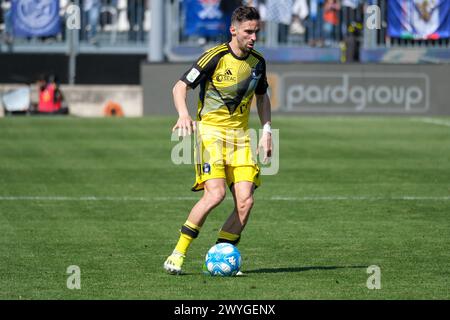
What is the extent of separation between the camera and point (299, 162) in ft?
70.3

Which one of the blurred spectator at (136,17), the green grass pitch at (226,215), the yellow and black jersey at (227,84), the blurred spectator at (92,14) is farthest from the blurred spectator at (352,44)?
the yellow and black jersey at (227,84)

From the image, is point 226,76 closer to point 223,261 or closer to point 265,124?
point 265,124

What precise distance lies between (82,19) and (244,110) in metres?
25.5

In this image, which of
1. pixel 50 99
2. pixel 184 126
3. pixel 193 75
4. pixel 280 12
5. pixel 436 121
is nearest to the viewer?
pixel 184 126

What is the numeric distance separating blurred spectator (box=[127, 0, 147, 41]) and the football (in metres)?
26.0

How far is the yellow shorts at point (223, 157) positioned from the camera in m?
10.6

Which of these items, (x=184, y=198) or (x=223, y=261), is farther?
(x=184, y=198)

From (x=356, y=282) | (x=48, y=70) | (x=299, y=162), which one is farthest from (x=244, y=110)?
(x=48, y=70)

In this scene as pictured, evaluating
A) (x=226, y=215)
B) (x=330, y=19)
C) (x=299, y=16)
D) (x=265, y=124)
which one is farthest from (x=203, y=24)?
(x=265, y=124)

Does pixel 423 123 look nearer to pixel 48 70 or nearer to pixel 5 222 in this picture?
pixel 48 70

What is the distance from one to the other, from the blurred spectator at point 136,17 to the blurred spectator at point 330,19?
5.16 metres

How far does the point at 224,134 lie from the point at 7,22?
25661mm

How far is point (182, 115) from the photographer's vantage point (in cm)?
1017
